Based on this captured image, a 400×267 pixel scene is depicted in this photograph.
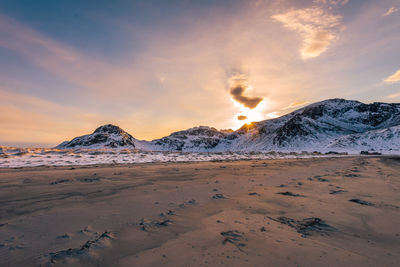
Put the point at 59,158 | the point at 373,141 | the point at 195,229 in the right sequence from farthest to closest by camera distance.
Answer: the point at 373,141, the point at 59,158, the point at 195,229

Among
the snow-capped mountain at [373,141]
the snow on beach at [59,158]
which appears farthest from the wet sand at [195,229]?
the snow-capped mountain at [373,141]

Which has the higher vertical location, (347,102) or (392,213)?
(347,102)

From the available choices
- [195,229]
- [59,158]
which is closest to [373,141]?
[195,229]

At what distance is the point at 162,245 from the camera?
2.82m

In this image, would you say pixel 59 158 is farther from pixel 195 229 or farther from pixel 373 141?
pixel 373 141

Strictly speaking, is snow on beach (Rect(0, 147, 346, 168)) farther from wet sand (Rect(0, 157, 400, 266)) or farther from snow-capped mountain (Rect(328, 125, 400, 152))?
snow-capped mountain (Rect(328, 125, 400, 152))

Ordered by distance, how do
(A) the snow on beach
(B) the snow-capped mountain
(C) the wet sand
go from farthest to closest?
(B) the snow-capped mountain < (A) the snow on beach < (C) the wet sand

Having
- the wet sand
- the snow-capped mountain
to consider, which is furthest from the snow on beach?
the snow-capped mountain

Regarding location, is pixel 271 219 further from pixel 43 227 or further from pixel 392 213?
pixel 43 227

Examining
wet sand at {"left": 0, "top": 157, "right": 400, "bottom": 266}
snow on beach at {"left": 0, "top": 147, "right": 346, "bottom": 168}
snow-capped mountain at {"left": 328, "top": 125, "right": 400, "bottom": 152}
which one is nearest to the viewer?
wet sand at {"left": 0, "top": 157, "right": 400, "bottom": 266}

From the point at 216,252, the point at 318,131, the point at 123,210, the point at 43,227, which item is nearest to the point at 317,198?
the point at 216,252

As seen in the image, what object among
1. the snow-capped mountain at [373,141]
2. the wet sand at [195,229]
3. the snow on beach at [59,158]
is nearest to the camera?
the wet sand at [195,229]

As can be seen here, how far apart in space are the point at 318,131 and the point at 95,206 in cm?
15066

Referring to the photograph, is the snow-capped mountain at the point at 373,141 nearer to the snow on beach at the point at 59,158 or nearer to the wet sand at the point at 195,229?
the snow on beach at the point at 59,158
